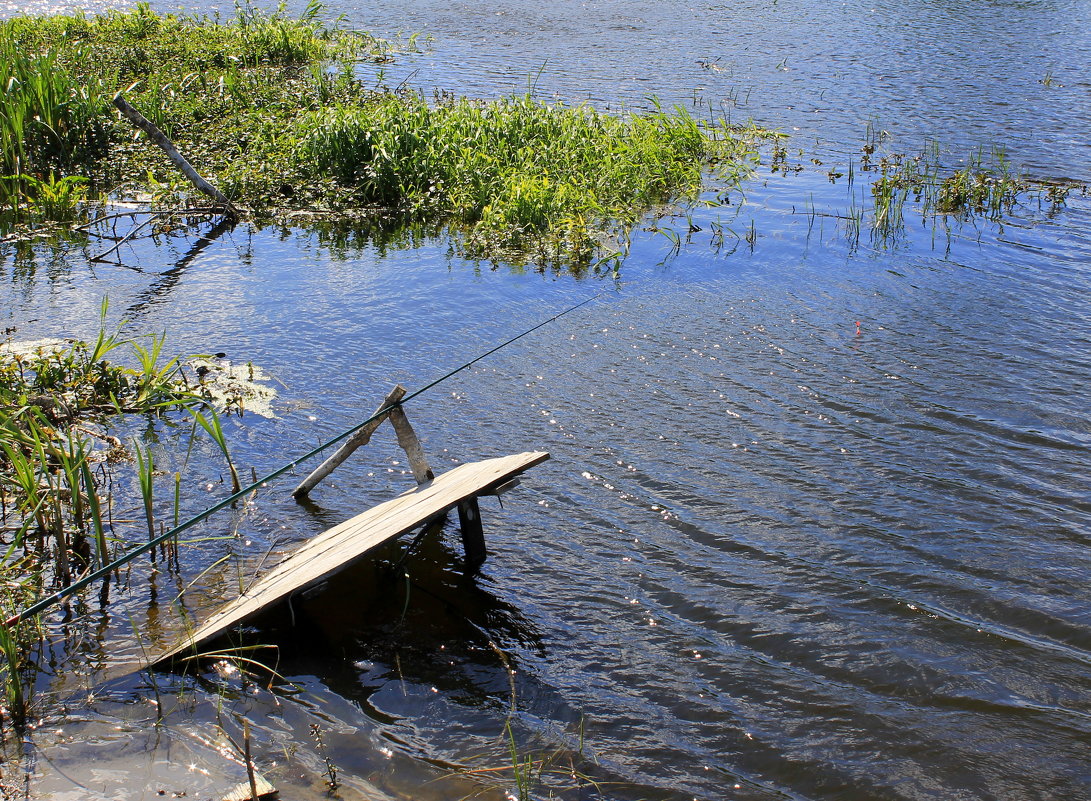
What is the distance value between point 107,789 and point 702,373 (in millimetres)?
4858

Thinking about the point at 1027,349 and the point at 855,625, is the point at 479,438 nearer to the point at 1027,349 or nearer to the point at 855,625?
the point at 855,625

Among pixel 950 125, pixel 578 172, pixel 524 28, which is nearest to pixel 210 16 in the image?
pixel 524 28

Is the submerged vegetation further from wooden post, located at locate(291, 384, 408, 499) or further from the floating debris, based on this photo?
wooden post, located at locate(291, 384, 408, 499)

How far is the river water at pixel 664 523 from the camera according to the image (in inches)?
146

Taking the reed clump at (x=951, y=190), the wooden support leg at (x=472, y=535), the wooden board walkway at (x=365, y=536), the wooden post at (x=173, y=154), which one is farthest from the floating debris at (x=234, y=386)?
the reed clump at (x=951, y=190)

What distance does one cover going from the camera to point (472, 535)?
188 inches

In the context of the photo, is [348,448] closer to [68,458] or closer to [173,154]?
[68,458]

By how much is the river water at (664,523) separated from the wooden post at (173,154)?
0.73 metres

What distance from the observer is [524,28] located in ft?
67.9

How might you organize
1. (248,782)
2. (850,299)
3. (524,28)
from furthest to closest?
(524,28)
(850,299)
(248,782)

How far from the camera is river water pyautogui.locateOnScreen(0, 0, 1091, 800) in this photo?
371 centimetres

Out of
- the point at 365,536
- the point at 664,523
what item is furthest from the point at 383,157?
the point at 365,536

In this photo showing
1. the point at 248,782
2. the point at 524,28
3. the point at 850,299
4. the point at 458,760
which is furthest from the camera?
the point at 524,28

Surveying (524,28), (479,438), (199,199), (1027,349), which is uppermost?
(524,28)
